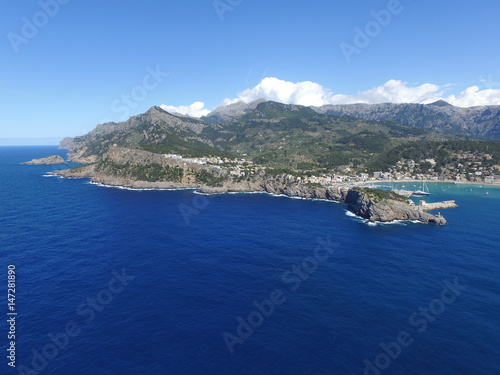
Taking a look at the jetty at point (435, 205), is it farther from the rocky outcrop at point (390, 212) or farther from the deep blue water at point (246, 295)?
the deep blue water at point (246, 295)

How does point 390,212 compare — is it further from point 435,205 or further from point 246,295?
point 246,295

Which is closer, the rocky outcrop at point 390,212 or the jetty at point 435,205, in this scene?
the rocky outcrop at point 390,212

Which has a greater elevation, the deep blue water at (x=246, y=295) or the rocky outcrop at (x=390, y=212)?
the rocky outcrop at (x=390, y=212)

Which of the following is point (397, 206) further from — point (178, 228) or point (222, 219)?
point (178, 228)

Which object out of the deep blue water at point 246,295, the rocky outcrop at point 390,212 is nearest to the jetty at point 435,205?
the rocky outcrop at point 390,212

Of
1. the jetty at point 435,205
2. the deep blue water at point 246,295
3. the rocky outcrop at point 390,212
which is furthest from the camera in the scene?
the jetty at point 435,205

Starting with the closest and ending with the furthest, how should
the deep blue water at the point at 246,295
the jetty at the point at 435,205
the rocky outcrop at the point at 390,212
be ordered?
1. the deep blue water at the point at 246,295
2. the rocky outcrop at the point at 390,212
3. the jetty at the point at 435,205

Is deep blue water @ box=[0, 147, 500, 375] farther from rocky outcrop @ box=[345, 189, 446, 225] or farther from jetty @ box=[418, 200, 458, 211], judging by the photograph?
jetty @ box=[418, 200, 458, 211]

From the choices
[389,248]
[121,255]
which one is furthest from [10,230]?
[389,248]
